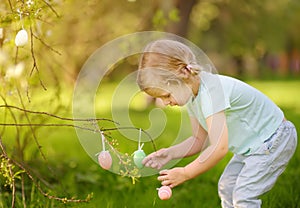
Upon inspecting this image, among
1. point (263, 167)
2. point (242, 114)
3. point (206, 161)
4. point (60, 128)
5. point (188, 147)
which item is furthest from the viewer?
point (60, 128)

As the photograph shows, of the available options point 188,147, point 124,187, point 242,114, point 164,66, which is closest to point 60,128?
point 124,187

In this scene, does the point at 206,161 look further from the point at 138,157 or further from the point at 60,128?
the point at 60,128

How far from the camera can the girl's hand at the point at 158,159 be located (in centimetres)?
253

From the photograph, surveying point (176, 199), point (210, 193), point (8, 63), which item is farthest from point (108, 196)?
point (8, 63)

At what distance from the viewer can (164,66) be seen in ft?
7.85

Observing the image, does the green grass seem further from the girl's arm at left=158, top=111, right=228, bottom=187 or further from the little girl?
the girl's arm at left=158, top=111, right=228, bottom=187

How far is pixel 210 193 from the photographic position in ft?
11.6

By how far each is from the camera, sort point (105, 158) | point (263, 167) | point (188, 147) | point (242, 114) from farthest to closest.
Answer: point (188, 147)
point (242, 114)
point (263, 167)
point (105, 158)

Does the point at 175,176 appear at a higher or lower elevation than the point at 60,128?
lower

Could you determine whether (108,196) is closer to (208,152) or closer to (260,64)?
(208,152)

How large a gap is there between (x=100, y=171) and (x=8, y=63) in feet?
3.78

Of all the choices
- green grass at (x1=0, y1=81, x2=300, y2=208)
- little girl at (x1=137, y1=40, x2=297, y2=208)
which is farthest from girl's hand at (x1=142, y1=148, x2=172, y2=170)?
green grass at (x1=0, y1=81, x2=300, y2=208)

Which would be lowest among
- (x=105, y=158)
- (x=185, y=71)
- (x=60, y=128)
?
(x=105, y=158)

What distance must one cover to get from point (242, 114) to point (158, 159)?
45 cm
